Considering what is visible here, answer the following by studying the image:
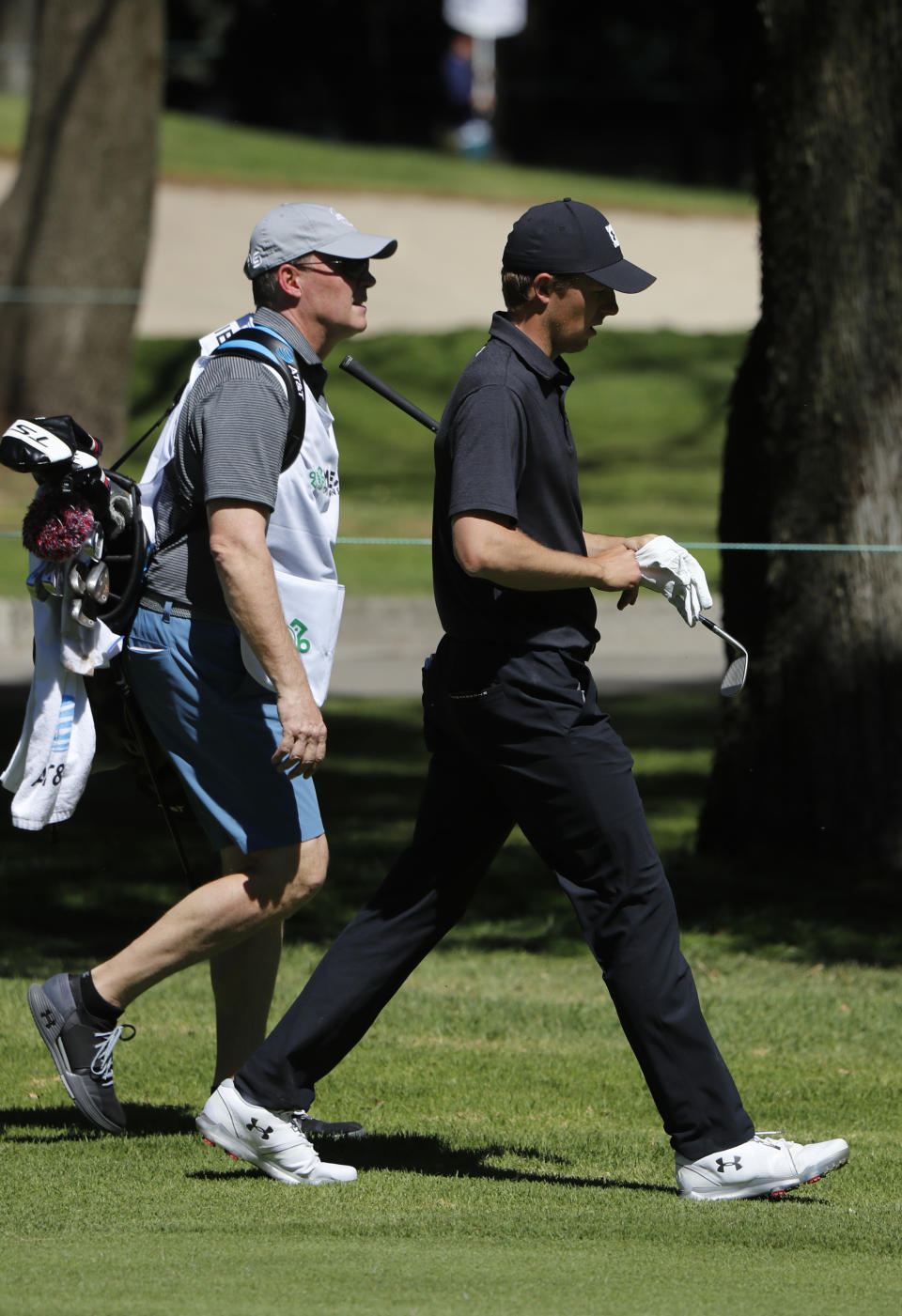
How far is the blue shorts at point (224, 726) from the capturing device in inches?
185

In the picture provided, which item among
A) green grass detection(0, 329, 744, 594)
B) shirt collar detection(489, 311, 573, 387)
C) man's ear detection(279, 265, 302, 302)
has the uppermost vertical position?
man's ear detection(279, 265, 302, 302)

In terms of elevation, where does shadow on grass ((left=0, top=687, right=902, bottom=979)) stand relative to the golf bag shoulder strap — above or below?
below

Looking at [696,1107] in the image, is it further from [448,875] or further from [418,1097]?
[418,1097]

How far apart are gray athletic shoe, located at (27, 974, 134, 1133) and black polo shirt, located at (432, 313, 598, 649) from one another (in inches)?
46.2

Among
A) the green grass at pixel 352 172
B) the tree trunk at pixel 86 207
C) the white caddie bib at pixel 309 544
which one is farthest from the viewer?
the green grass at pixel 352 172

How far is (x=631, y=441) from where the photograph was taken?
2450 cm

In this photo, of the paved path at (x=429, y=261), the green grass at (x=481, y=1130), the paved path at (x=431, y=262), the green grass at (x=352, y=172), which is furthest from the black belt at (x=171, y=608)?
the green grass at (x=352, y=172)

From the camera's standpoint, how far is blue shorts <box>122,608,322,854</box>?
4.69 m

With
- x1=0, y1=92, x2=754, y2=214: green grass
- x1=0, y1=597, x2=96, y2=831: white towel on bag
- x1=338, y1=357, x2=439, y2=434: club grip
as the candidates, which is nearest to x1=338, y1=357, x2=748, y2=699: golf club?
x1=338, y1=357, x2=439, y2=434: club grip

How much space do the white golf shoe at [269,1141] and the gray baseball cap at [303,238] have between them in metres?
1.78

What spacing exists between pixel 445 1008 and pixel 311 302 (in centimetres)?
254

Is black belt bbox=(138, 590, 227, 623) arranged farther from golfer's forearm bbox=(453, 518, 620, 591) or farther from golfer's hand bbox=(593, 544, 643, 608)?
golfer's hand bbox=(593, 544, 643, 608)

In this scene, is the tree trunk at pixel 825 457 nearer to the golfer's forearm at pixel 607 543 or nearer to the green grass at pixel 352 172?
the golfer's forearm at pixel 607 543

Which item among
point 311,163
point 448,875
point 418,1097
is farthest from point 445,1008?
point 311,163
